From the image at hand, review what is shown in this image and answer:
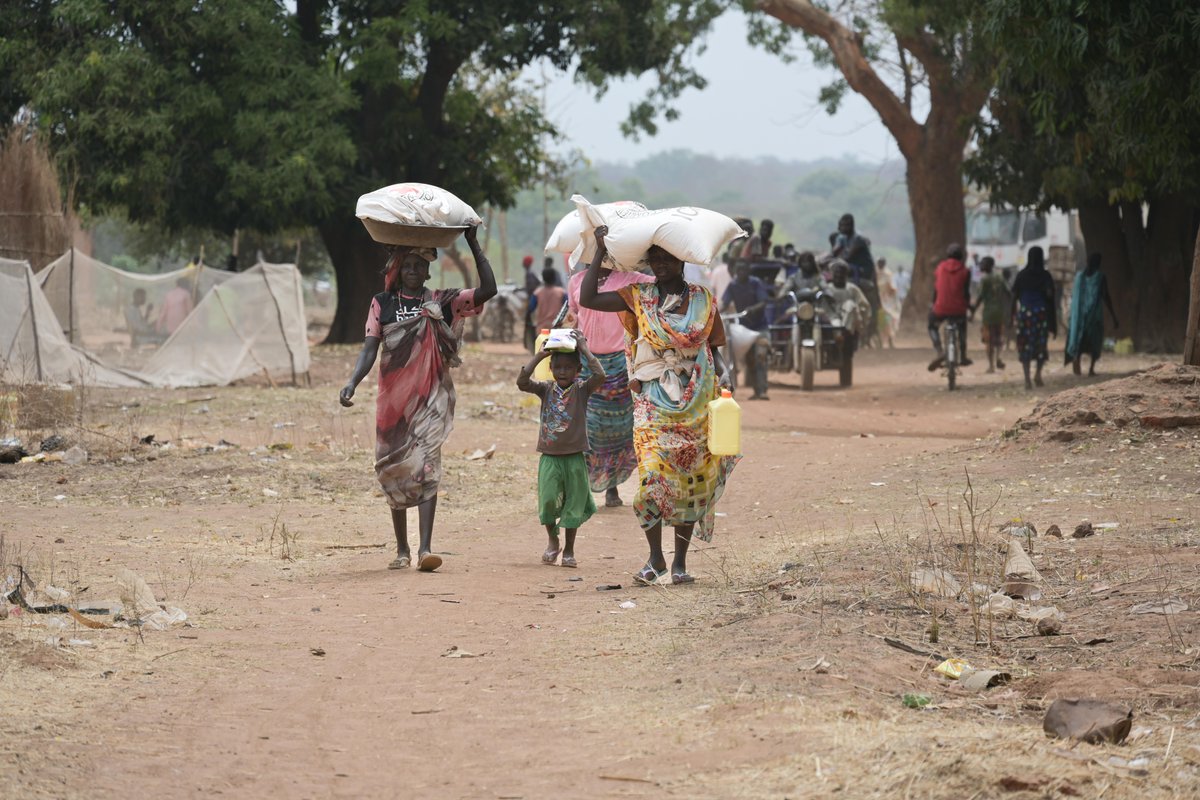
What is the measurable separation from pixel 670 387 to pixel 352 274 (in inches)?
831

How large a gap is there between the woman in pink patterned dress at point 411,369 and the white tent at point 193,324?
1092cm

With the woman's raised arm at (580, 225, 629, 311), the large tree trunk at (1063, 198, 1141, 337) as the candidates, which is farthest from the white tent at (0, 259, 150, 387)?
the large tree trunk at (1063, 198, 1141, 337)

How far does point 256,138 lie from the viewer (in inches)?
899

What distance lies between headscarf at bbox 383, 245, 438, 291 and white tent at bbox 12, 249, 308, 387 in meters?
10.9

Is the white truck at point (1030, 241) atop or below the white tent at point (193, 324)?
atop

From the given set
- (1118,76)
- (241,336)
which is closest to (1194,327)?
(1118,76)

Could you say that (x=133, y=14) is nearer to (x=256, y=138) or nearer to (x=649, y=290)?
(x=256, y=138)

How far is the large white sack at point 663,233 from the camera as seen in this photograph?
7039mm

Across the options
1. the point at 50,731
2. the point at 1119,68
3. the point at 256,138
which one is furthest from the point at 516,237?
the point at 50,731

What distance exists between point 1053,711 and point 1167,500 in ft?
16.2

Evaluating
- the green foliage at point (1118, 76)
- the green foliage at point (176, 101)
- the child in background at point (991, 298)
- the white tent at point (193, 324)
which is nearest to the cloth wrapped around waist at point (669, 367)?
the green foliage at point (1118, 76)

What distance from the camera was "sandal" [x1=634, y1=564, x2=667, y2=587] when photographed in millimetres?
7422

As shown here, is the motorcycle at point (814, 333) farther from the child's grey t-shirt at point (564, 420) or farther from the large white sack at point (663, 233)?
the large white sack at point (663, 233)

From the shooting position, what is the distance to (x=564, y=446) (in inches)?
322
